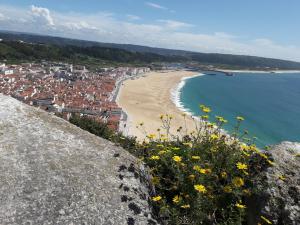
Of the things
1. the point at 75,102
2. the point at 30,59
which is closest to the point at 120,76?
the point at 30,59

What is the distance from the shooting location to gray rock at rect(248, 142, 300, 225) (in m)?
3.99

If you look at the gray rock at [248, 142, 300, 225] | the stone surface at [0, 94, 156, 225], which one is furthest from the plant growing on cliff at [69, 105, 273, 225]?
the stone surface at [0, 94, 156, 225]

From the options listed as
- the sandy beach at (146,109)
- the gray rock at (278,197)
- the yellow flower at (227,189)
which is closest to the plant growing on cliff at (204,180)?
the yellow flower at (227,189)

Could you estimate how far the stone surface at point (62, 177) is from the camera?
149 inches

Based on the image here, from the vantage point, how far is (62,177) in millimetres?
4168

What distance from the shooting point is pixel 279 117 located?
74188mm

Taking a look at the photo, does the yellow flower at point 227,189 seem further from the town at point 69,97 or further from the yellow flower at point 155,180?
the town at point 69,97

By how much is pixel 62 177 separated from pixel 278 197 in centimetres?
242

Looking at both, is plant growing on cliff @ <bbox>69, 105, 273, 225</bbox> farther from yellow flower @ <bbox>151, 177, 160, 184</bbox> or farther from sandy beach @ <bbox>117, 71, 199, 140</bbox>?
sandy beach @ <bbox>117, 71, 199, 140</bbox>

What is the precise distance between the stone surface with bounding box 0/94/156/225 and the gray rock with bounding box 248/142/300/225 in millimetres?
1201

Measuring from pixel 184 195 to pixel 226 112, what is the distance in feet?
230

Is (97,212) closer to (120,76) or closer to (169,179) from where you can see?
(169,179)

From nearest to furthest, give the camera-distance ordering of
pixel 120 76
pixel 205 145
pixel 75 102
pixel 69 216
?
pixel 69 216 → pixel 205 145 → pixel 75 102 → pixel 120 76

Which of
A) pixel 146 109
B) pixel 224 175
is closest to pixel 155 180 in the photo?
pixel 224 175
